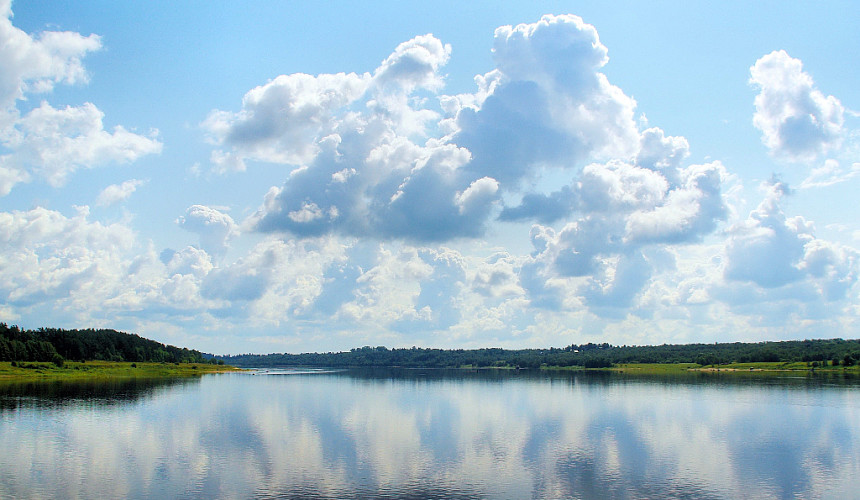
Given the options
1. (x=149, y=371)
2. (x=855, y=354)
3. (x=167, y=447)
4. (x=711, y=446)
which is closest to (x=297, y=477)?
(x=167, y=447)

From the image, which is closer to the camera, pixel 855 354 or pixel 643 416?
pixel 643 416

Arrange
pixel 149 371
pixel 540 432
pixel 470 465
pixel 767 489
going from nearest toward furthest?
pixel 767 489 < pixel 470 465 < pixel 540 432 < pixel 149 371

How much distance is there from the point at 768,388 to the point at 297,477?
119 m

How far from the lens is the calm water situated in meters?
42.7

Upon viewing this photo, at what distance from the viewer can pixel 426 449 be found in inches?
2274

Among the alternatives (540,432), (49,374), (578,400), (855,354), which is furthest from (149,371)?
(855,354)

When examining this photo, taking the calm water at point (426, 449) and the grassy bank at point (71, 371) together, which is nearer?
the calm water at point (426, 449)

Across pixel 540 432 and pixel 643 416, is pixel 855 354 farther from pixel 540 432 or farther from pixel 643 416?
pixel 540 432

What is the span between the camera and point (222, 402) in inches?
4158

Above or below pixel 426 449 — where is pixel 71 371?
above

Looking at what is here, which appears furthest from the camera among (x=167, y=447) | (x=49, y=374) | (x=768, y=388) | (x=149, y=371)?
(x=149, y=371)

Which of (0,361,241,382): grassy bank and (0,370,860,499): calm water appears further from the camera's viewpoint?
(0,361,241,382): grassy bank

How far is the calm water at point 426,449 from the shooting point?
140 feet

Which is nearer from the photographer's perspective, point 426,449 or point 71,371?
point 426,449
